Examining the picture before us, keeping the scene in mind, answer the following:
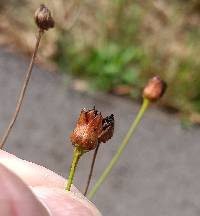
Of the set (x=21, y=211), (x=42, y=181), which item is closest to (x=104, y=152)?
(x=42, y=181)

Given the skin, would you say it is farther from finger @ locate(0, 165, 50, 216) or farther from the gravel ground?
the gravel ground

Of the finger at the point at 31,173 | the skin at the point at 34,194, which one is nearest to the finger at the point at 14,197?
the skin at the point at 34,194

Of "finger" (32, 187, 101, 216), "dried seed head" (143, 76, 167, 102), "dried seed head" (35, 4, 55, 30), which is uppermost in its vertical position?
"dried seed head" (35, 4, 55, 30)

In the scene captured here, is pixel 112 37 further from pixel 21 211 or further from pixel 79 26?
pixel 21 211

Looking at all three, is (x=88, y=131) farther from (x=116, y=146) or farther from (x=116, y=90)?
(x=116, y=90)

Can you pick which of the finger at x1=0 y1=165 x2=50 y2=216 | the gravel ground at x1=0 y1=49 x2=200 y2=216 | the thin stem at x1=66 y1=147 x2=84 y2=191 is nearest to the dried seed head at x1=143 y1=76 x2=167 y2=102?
the thin stem at x1=66 y1=147 x2=84 y2=191

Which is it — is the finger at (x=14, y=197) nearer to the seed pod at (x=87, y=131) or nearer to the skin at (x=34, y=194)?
the skin at (x=34, y=194)
